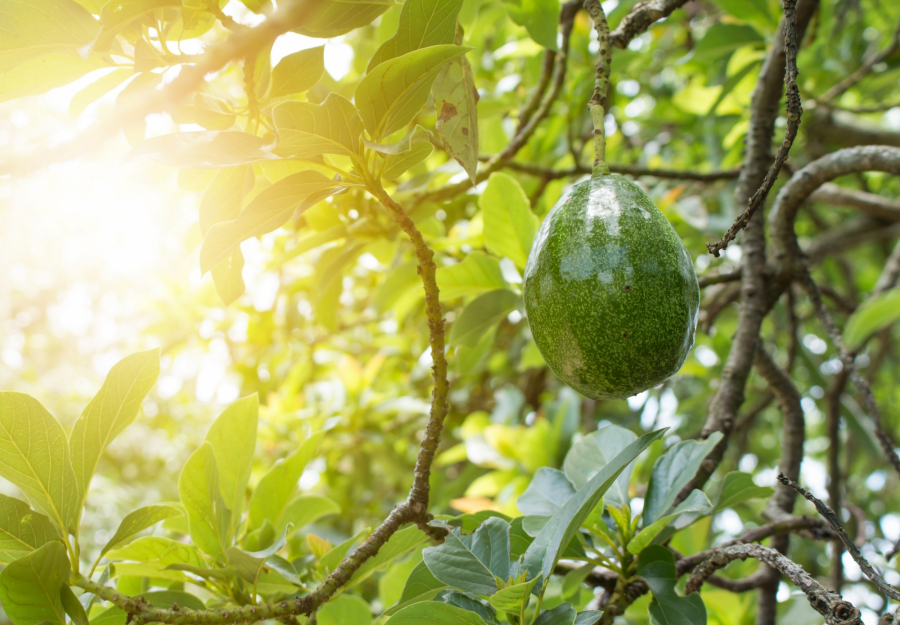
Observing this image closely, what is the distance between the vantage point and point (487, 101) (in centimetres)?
160

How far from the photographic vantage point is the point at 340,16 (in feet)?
2.96

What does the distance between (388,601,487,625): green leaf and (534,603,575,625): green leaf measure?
8 cm

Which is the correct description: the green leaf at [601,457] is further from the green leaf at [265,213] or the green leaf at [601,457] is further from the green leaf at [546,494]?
→ the green leaf at [265,213]

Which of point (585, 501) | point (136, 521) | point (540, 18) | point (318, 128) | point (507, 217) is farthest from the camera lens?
point (540, 18)

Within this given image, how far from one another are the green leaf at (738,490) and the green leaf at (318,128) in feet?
2.36

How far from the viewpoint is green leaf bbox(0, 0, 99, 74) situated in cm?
81

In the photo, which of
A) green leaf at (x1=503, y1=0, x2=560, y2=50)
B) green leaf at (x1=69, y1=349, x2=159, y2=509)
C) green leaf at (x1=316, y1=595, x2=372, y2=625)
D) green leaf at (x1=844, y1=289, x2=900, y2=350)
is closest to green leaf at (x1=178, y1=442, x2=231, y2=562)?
green leaf at (x1=69, y1=349, x2=159, y2=509)

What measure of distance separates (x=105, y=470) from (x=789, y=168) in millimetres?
5133

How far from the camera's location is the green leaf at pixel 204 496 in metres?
0.84

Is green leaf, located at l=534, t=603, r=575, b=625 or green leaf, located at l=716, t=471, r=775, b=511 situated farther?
green leaf, located at l=716, t=471, r=775, b=511

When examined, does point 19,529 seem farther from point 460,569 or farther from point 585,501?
point 585,501

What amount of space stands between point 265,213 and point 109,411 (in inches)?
13.9

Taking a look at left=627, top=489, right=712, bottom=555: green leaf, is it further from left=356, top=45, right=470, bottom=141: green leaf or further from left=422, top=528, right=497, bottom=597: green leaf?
left=356, top=45, right=470, bottom=141: green leaf

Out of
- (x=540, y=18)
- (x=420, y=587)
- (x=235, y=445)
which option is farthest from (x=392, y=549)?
(x=540, y=18)
